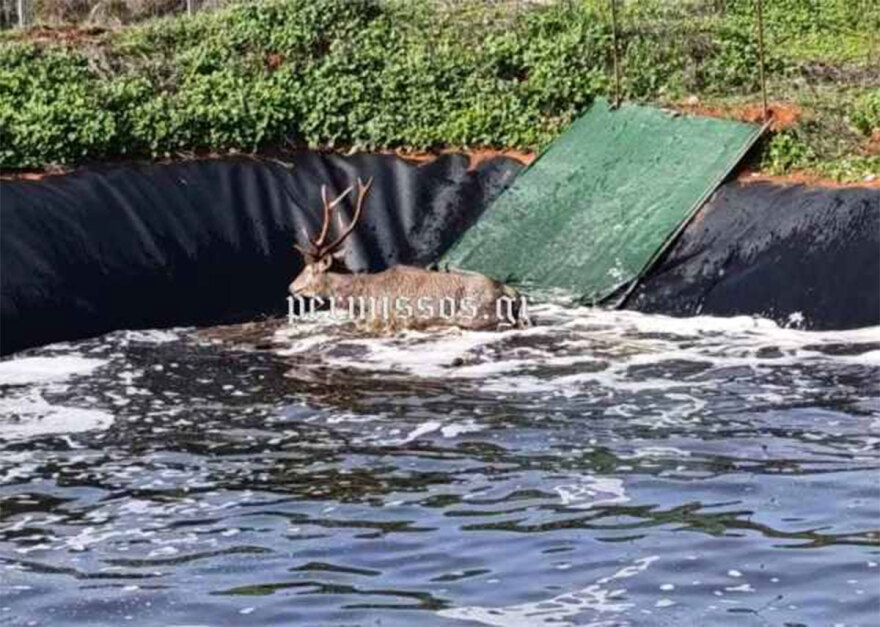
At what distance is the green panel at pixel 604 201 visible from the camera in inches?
608

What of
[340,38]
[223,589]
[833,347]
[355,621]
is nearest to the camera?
[355,621]

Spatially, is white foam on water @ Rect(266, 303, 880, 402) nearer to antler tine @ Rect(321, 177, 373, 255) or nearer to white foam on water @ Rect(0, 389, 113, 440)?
antler tine @ Rect(321, 177, 373, 255)

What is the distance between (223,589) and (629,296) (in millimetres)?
7249

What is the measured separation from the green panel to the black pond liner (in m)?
0.29

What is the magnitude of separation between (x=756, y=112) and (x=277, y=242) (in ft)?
15.1

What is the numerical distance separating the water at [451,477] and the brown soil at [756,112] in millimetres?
3103

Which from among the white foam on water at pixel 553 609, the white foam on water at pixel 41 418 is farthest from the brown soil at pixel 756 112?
the white foam on water at pixel 553 609

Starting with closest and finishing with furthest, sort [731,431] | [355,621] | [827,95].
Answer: [355,621] < [731,431] < [827,95]

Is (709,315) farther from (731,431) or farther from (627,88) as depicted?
(627,88)

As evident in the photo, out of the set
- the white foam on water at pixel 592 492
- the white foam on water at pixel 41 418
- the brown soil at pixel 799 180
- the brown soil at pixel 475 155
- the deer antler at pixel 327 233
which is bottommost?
the white foam on water at pixel 41 418

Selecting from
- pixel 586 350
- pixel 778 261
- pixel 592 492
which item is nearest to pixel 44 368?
pixel 586 350

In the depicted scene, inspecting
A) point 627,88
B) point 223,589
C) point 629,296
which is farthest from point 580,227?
point 223,589

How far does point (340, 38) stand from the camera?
64.6ft

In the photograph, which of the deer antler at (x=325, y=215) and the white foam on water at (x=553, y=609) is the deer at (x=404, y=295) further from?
the white foam on water at (x=553, y=609)
